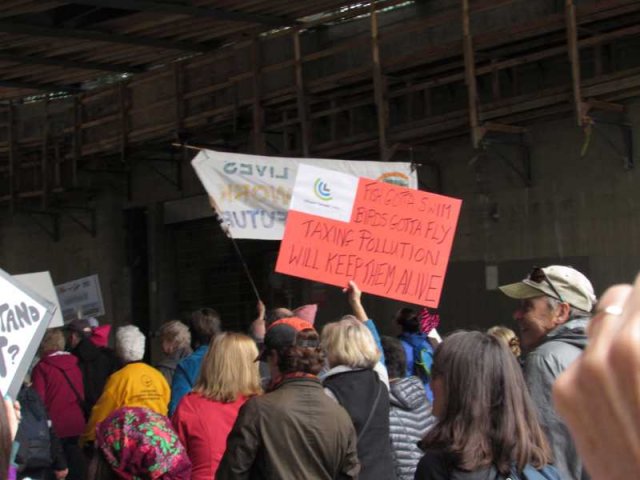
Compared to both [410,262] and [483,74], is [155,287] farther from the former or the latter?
[410,262]

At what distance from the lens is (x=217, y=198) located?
9.05 metres

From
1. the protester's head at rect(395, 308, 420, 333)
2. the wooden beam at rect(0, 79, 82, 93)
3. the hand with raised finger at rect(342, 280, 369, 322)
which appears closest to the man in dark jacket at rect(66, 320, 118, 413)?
the protester's head at rect(395, 308, 420, 333)

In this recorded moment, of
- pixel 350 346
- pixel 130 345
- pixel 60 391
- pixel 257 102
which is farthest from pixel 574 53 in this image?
pixel 350 346

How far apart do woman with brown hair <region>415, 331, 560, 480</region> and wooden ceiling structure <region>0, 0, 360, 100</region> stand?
1249 cm

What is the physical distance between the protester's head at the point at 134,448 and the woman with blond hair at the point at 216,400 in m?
A: 0.88

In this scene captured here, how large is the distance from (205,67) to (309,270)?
11.0 metres

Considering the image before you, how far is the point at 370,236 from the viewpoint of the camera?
293 inches

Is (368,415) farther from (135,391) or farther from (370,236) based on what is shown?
(135,391)

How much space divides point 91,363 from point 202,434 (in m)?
4.80

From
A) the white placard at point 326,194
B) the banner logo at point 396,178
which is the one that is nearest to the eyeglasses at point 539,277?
the white placard at point 326,194

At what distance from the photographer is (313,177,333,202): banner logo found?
7547mm

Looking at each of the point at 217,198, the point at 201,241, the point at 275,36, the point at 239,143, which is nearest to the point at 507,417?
the point at 217,198

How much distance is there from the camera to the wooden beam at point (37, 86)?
19.4 m

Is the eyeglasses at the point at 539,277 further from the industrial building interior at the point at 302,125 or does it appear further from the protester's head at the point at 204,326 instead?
the industrial building interior at the point at 302,125
